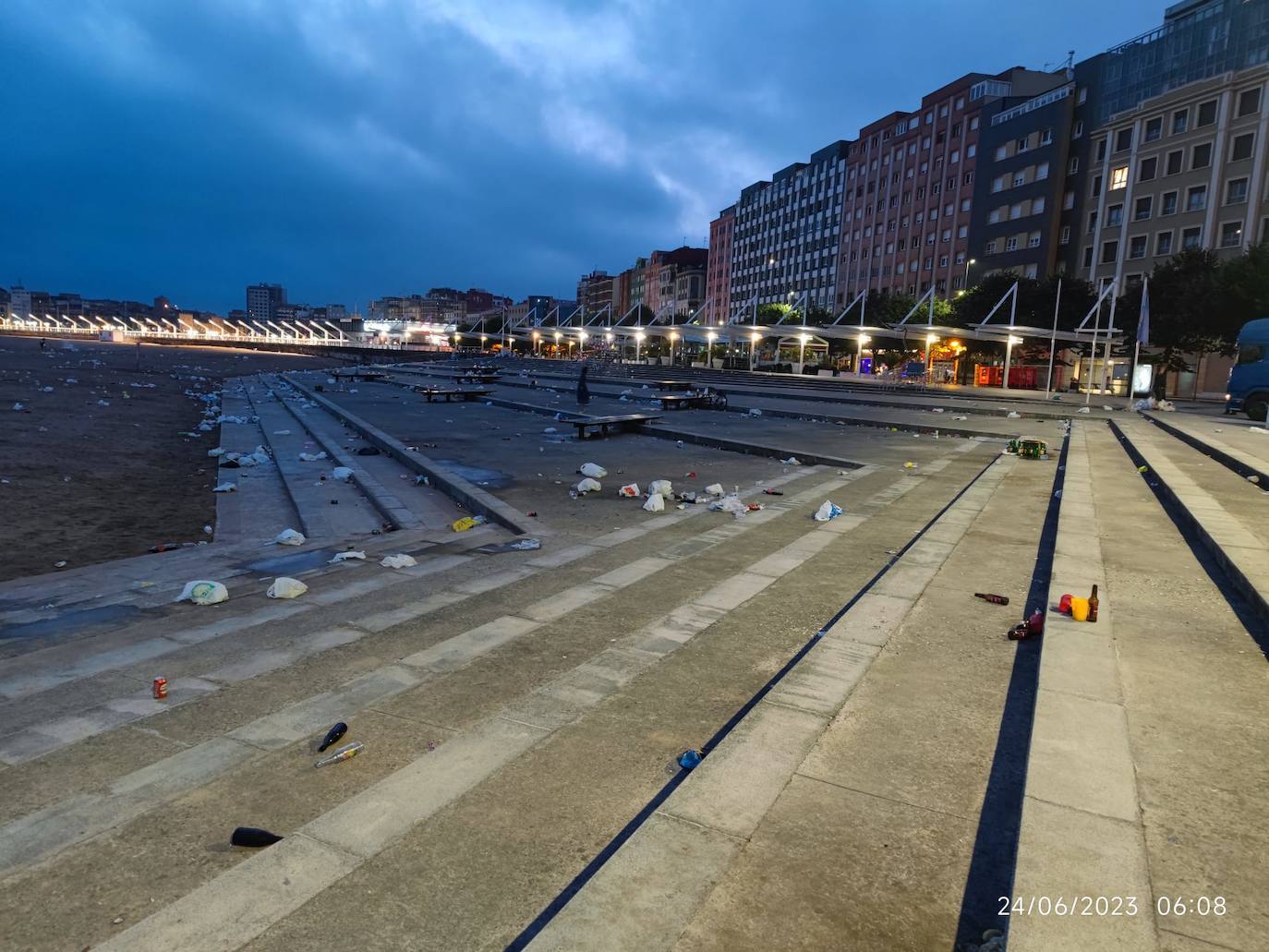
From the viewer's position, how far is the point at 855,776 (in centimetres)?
313

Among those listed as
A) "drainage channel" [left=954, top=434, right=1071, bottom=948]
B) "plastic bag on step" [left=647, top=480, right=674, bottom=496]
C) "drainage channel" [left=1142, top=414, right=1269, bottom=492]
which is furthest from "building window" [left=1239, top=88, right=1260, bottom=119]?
"drainage channel" [left=954, top=434, right=1071, bottom=948]

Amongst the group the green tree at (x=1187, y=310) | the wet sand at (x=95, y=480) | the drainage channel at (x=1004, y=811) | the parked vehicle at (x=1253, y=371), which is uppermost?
the green tree at (x=1187, y=310)

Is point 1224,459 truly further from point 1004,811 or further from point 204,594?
point 204,594

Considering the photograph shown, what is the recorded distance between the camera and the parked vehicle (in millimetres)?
22984

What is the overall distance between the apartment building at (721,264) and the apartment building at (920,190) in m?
36.5

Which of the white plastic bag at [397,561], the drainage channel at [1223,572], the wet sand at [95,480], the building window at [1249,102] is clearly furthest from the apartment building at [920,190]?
the white plastic bag at [397,561]

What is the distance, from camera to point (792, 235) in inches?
4481

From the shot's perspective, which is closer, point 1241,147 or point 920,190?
point 1241,147

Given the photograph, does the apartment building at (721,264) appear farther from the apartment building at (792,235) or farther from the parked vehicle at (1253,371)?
the parked vehicle at (1253,371)

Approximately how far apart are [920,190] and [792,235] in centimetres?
3111

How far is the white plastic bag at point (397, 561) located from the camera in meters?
6.73

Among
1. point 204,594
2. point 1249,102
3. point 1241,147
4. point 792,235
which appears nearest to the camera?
point 204,594

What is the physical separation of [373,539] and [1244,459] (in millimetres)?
13505

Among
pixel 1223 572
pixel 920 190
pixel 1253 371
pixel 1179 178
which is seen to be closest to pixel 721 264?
pixel 920 190
